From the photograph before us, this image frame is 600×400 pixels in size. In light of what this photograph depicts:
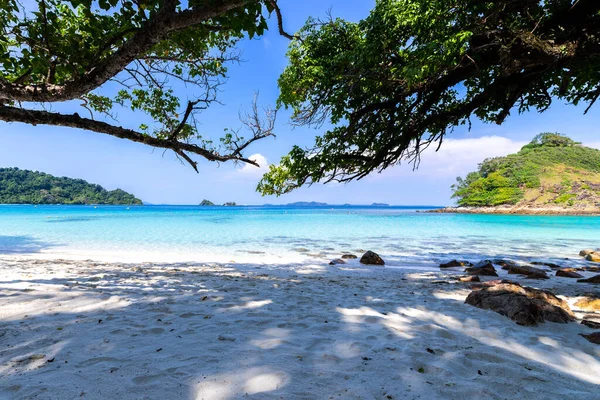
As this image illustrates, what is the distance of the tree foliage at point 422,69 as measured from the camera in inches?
203

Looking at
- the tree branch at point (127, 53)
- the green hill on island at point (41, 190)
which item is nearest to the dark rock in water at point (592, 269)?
the tree branch at point (127, 53)

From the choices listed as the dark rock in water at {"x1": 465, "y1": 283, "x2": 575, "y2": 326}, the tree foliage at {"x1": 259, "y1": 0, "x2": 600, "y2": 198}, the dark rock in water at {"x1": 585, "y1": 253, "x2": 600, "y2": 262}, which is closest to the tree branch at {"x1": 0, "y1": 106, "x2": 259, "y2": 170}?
the tree foliage at {"x1": 259, "y1": 0, "x2": 600, "y2": 198}

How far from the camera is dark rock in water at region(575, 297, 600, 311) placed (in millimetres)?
4711

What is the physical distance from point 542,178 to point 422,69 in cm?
8335

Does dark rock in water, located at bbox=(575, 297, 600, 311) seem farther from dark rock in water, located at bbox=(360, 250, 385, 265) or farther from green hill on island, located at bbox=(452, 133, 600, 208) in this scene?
green hill on island, located at bbox=(452, 133, 600, 208)

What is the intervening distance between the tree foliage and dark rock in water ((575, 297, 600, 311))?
4417 mm

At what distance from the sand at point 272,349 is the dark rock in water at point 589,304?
Answer: 1587 mm

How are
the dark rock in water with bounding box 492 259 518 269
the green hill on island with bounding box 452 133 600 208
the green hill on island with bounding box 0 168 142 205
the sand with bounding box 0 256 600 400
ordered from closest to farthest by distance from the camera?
1. the sand with bounding box 0 256 600 400
2. the dark rock in water with bounding box 492 259 518 269
3. the green hill on island with bounding box 452 133 600 208
4. the green hill on island with bounding box 0 168 142 205

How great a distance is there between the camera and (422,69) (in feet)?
16.0

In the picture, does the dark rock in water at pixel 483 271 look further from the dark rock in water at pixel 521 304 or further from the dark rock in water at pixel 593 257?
the dark rock in water at pixel 593 257

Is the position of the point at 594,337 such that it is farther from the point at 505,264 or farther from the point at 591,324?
the point at 505,264

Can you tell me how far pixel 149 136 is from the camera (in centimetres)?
546

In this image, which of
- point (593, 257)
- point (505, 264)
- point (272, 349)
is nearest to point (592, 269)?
point (505, 264)

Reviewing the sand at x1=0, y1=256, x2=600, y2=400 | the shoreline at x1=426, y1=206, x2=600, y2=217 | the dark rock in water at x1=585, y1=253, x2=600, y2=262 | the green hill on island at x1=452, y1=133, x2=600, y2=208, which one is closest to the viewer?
the sand at x1=0, y1=256, x2=600, y2=400
